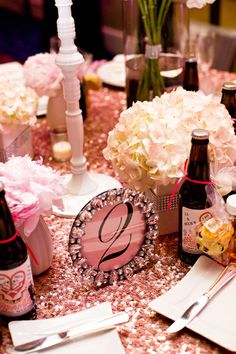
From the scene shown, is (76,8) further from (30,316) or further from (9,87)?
(30,316)

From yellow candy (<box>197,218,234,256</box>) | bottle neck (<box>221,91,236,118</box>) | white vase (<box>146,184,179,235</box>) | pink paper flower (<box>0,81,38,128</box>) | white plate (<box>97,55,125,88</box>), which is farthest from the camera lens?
white plate (<box>97,55,125,88</box>)

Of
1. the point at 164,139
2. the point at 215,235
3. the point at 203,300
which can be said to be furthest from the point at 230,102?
the point at 203,300

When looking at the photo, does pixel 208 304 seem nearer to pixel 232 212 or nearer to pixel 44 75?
pixel 232 212

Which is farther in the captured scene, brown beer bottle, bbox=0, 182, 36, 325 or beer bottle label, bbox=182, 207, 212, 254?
beer bottle label, bbox=182, 207, 212, 254

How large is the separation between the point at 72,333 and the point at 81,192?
18.7 inches

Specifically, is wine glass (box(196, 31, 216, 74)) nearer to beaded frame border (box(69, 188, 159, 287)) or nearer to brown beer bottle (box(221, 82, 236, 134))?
brown beer bottle (box(221, 82, 236, 134))

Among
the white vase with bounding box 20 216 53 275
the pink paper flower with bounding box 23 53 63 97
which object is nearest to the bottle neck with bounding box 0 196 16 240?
the white vase with bounding box 20 216 53 275

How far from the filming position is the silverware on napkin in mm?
911

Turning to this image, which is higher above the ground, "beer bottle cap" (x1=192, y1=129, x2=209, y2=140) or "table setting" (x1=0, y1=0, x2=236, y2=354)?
"beer bottle cap" (x1=192, y1=129, x2=209, y2=140)

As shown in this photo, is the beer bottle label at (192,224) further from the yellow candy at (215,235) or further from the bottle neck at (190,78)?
the bottle neck at (190,78)

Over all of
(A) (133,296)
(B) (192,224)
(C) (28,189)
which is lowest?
(A) (133,296)

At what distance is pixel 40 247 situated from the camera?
107 cm

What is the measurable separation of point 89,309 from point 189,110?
17.4 inches

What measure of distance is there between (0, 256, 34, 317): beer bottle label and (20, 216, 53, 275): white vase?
0.38 feet
